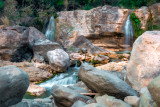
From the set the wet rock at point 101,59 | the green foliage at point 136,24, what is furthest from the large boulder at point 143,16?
the wet rock at point 101,59

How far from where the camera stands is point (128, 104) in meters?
3.00

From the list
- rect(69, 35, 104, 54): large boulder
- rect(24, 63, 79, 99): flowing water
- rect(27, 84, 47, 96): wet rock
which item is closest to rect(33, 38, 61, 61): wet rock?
rect(24, 63, 79, 99): flowing water

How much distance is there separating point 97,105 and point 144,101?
2.69 feet

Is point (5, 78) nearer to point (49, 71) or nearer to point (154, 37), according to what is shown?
point (154, 37)

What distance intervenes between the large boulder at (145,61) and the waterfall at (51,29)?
41.5ft

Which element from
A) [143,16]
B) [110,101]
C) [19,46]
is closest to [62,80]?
[19,46]

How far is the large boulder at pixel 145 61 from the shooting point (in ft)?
12.0

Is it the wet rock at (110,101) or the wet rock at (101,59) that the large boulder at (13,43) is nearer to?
the wet rock at (101,59)

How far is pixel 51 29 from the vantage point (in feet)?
54.5

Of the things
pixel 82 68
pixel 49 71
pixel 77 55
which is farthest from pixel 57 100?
pixel 77 55

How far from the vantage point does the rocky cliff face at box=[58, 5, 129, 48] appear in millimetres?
16500

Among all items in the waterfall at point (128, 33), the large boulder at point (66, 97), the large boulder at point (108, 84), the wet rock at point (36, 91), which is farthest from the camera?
the waterfall at point (128, 33)

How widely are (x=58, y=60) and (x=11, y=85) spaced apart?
6.03 m

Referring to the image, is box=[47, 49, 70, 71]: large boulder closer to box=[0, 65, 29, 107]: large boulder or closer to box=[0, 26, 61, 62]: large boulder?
box=[0, 26, 61, 62]: large boulder
